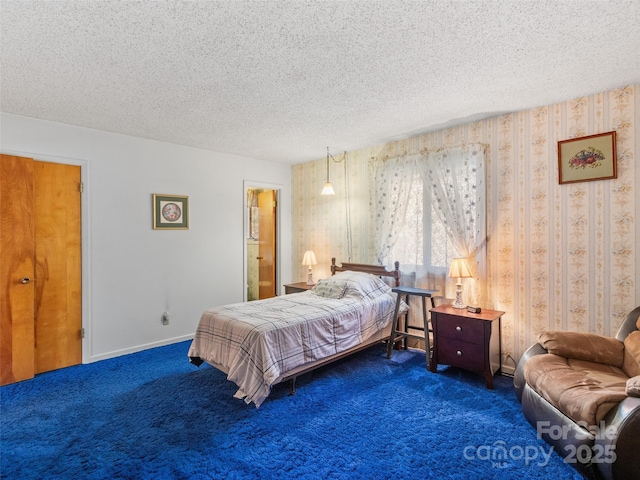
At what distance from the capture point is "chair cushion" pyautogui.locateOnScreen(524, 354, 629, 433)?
69.4 inches

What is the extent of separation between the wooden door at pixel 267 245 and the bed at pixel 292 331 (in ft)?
6.08

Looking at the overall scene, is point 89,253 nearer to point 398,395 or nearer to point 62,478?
point 62,478

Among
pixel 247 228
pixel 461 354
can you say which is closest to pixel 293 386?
pixel 461 354

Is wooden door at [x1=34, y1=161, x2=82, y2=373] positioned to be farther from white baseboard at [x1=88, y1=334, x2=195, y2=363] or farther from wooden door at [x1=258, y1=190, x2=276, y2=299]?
wooden door at [x1=258, y1=190, x2=276, y2=299]

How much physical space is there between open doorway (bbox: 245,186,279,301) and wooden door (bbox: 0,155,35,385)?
2681 mm

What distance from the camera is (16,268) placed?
3244mm

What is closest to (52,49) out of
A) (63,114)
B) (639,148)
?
(63,114)

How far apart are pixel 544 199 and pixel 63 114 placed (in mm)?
4694

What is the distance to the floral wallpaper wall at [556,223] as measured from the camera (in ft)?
8.86

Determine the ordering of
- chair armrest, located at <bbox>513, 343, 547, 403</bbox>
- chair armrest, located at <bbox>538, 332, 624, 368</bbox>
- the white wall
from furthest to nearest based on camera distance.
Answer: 1. the white wall
2. chair armrest, located at <bbox>513, 343, 547, 403</bbox>
3. chair armrest, located at <bbox>538, 332, 624, 368</bbox>

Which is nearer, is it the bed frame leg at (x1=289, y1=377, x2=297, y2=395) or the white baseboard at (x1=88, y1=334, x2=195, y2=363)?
the bed frame leg at (x1=289, y1=377, x2=297, y2=395)

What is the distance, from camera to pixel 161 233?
13.9 feet

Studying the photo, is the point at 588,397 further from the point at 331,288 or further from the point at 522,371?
the point at 331,288

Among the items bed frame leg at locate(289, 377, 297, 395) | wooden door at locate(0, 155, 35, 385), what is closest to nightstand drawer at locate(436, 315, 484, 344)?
bed frame leg at locate(289, 377, 297, 395)
